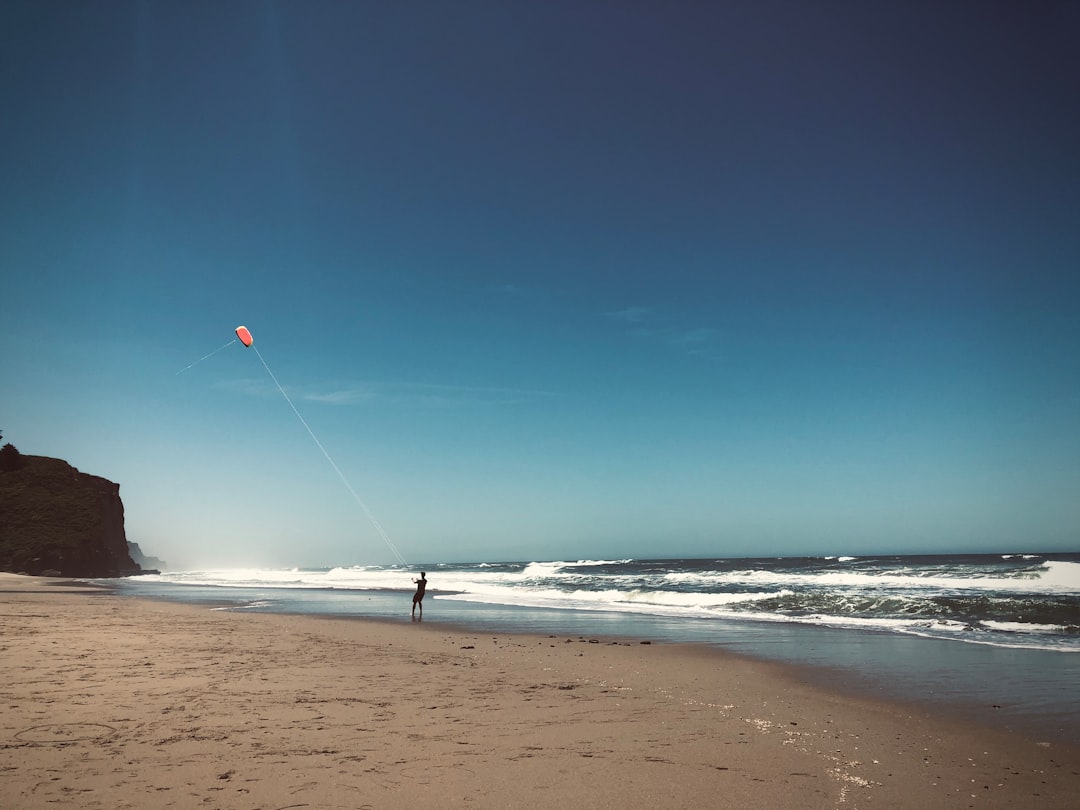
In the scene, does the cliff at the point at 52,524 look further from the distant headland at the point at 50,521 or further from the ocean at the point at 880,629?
the ocean at the point at 880,629

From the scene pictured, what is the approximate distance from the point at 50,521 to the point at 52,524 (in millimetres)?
384

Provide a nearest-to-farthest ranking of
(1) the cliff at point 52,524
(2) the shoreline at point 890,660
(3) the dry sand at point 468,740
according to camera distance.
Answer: (3) the dry sand at point 468,740, (2) the shoreline at point 890,660, (1) the cliff at point 52,524

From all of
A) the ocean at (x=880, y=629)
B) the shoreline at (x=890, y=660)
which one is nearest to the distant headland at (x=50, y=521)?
the ocean at (x=880, y=629)

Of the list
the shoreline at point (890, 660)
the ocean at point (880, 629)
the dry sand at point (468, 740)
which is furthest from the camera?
the ocean at point (880, 629)

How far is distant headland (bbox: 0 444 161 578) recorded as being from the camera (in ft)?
150

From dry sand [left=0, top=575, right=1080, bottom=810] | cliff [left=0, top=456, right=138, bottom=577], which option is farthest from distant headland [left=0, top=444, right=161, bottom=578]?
dry sand [left=0, top=575, right=1080, bottom=810]

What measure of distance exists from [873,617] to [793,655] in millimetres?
7456

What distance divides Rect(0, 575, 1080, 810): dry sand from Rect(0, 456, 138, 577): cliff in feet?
151

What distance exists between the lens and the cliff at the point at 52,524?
45750 millimetres

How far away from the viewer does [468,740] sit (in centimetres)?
605

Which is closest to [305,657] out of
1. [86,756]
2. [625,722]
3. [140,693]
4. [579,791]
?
[140,693]

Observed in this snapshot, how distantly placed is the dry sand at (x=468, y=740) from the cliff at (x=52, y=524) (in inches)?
1806

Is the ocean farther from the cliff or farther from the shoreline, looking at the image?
the cliff

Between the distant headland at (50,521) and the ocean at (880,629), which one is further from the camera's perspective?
the distant headland at (50,521)
